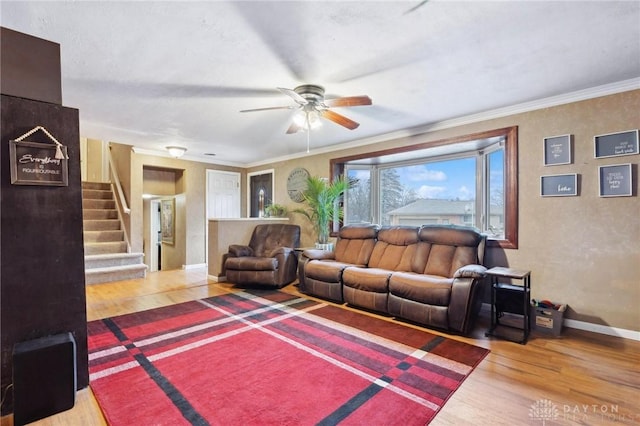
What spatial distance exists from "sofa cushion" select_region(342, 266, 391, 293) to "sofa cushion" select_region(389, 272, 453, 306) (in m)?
0.10

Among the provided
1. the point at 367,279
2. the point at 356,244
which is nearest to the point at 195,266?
the point at 356,244

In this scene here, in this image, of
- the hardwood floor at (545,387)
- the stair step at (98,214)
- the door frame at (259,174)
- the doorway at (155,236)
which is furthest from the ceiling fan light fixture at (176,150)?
the hardwood floor at (545,387)

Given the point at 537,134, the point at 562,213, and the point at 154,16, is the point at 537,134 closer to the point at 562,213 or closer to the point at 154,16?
the point at 562,213

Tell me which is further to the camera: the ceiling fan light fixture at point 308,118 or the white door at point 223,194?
the white door at point 223,194

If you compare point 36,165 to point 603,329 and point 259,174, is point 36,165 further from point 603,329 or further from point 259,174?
point 259,174

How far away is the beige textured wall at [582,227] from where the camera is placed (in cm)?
278

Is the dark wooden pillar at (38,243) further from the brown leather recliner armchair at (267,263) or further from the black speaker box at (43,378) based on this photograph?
the brown leather recliner armchair at (267,263)

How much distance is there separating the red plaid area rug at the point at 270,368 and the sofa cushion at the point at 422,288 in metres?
0.32

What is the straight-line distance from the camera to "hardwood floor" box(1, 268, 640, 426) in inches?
66.8

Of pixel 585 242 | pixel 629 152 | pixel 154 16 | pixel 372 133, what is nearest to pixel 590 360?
pixel 585 242

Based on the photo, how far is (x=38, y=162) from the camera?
5.87 feet

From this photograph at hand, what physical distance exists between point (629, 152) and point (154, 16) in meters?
4.02

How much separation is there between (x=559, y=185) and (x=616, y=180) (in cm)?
42

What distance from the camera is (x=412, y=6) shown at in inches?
69.7
